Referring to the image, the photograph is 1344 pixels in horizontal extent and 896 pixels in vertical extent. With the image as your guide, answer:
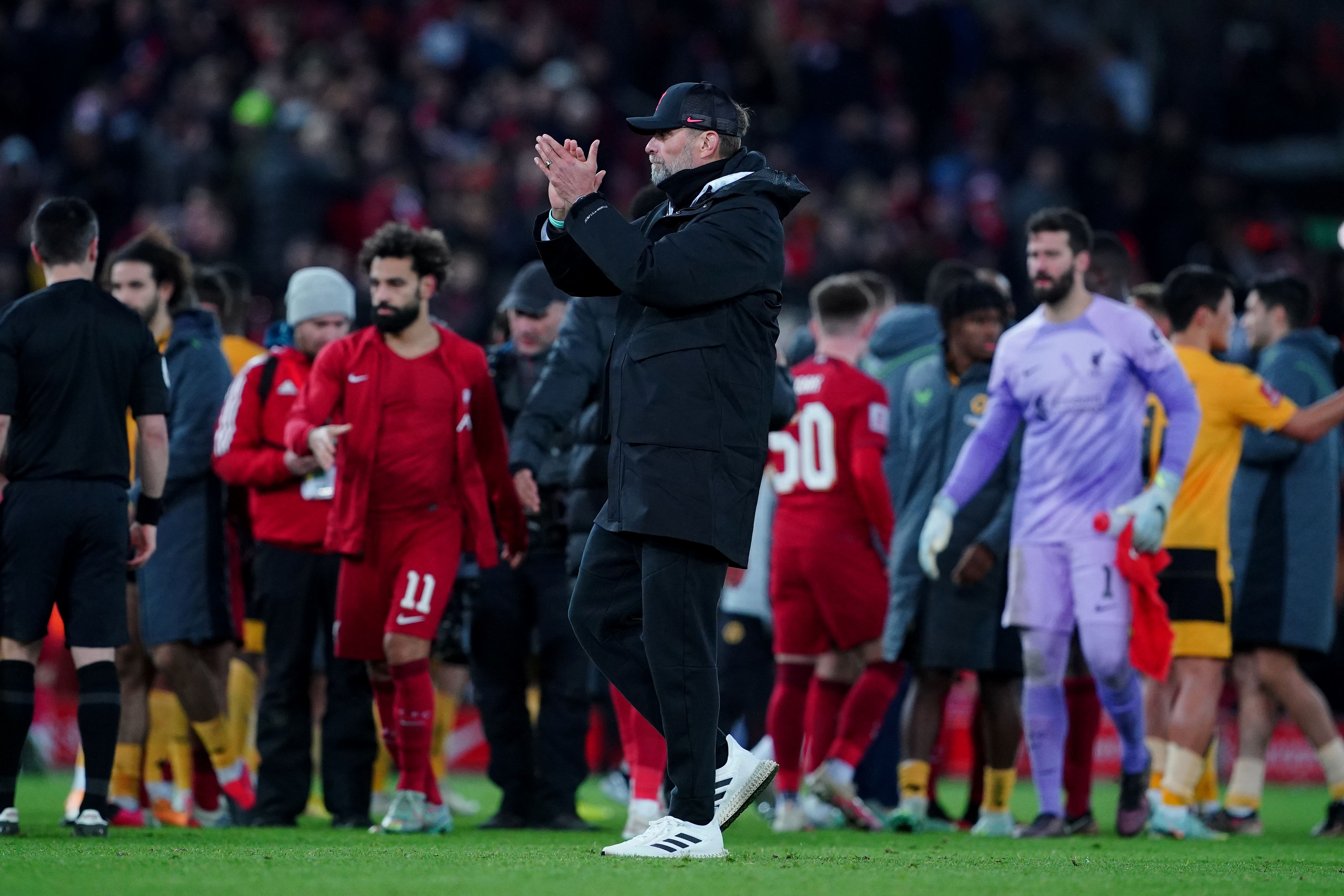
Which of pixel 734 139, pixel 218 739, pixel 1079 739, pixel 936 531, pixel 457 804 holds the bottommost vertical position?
pixel 457 804

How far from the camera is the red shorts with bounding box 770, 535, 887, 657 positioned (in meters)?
8.52

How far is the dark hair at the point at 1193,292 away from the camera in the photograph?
8648 millimetres

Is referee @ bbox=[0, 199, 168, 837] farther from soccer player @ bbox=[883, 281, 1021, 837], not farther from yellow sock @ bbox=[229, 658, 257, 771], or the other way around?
soccer player @ bbox=[883, 281, 1021, 837]

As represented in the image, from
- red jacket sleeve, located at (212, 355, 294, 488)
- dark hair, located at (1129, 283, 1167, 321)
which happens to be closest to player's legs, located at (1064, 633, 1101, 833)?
dark hair, located at (1129, 283, 1167, 321)

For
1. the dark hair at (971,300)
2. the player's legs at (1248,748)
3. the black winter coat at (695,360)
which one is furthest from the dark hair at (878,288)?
the black winter coat at (695,360)

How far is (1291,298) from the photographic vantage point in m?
9.20

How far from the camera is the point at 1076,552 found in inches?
305

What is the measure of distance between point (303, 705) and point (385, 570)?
100 centimetres

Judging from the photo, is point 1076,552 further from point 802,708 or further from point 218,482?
point 218,482

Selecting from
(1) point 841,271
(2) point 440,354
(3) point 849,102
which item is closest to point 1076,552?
(2) point 440,354

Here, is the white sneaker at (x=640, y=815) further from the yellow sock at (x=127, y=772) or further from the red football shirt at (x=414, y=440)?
the yellow sock at (x=127, y=772)

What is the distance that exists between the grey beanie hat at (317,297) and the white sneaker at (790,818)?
3.16 metres

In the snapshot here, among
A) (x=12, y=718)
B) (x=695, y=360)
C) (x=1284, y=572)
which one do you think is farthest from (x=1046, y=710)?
(x=12, y=718)

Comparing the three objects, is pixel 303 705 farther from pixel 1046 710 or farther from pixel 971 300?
pixel 971 300
